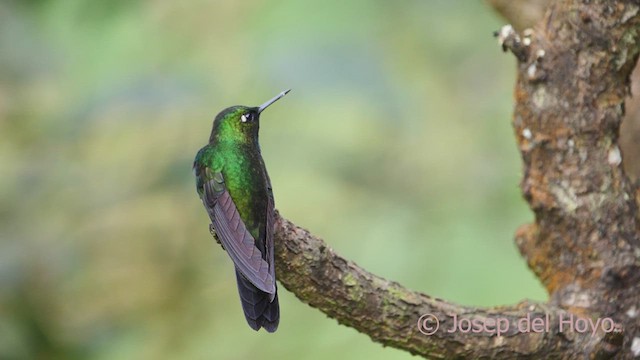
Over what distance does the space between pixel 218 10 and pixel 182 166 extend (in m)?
1.19

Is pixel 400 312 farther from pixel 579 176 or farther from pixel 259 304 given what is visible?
pixel 579 176

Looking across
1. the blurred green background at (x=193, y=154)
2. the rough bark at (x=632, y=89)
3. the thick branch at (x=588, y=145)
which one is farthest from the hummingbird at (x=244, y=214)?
the blurred green background at (x=193, y=154)

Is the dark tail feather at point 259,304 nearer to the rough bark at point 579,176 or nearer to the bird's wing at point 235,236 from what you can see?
the bird's wing at point 235,236

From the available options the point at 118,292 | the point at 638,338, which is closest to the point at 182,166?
the point at 118,292

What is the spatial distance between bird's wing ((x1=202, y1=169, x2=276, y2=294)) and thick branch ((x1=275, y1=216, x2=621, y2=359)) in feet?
0.32

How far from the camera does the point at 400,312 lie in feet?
10.1

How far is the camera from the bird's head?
315cm

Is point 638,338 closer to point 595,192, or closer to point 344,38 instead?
point 595,192

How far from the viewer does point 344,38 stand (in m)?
5.20

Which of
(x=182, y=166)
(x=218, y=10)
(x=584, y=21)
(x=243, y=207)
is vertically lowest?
(x=243, y=207)

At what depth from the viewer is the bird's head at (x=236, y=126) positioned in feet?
10.3

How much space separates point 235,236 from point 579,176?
118 centimetres

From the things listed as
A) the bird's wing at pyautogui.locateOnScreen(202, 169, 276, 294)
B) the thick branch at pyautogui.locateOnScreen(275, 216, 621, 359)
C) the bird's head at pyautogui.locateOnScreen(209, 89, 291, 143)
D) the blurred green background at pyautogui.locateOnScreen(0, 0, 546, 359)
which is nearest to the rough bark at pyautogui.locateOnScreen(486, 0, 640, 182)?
the thick branch at pyautogui.locateOnScreen(275, 216, 621, 359)

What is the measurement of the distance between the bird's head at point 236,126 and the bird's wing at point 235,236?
0.17m
